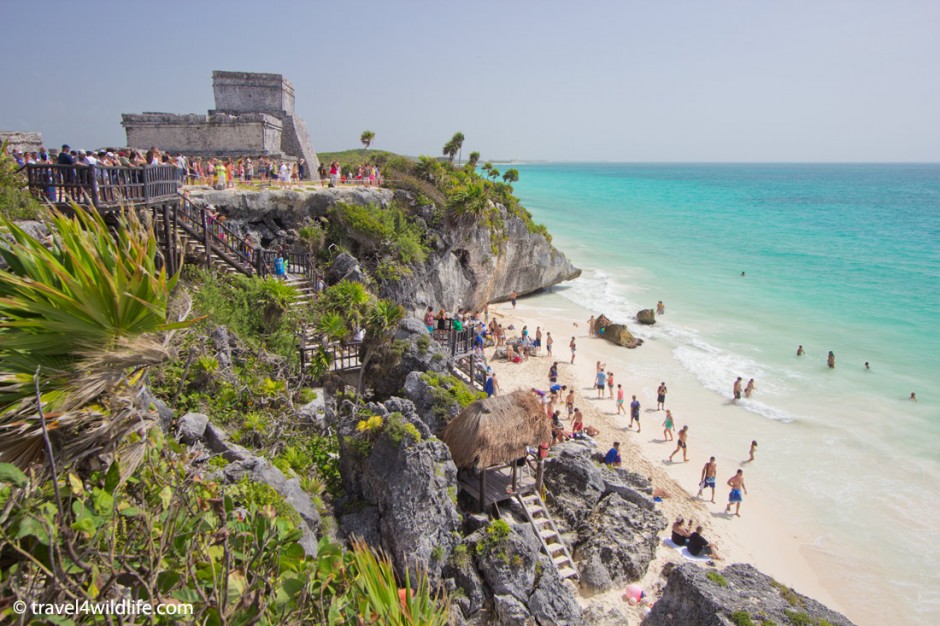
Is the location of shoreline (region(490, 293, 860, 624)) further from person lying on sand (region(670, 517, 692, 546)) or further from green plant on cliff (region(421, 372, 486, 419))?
green plant on cliff (region(421, 372, 486, 419))

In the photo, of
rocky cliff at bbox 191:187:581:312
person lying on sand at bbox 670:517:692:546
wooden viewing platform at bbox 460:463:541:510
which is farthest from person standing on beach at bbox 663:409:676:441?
rocky cliff at bbox 191:187:581:312

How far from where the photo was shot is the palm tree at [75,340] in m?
3.11

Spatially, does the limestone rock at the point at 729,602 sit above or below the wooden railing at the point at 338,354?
below

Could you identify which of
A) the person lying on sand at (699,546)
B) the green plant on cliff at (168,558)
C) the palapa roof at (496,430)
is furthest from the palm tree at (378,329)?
the green plant on cliff at (168,558)

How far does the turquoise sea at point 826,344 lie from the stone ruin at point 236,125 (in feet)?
57.6

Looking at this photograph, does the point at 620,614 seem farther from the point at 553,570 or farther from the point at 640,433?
the point at 640,433

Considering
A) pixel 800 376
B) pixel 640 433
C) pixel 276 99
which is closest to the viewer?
pixel 640 433

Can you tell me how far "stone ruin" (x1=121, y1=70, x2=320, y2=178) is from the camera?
77.8ft

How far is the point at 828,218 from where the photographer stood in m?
74.5

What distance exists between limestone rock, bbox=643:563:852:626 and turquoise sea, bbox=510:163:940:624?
363 centimetres

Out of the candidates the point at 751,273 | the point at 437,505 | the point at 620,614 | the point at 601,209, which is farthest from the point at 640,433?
the point at 601,209

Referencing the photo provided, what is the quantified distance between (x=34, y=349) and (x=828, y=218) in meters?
88.4

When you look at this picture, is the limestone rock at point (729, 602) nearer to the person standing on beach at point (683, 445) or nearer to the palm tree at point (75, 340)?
the person standing on beach at point (683, 445)

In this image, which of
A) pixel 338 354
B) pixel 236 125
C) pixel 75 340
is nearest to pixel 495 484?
pixel 338 354
